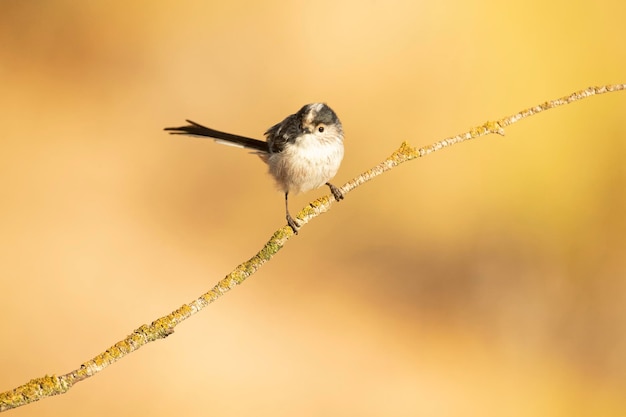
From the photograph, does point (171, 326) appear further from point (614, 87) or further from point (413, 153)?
point (614, 87)

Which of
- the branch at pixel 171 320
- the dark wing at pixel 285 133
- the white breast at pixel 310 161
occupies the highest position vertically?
the dark wing at pixel 285 133

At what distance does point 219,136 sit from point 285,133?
0.42 meters

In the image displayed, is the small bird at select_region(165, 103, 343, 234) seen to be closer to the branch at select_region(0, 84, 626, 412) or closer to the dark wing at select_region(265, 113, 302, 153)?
the dark wing at select_region(265, 113, 302, 153)

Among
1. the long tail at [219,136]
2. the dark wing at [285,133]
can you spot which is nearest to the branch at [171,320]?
the long tail at [219,136]

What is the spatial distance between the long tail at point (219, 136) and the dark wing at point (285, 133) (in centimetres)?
5

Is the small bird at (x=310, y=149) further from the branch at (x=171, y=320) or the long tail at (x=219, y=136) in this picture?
the branch at (x=171, y=320)

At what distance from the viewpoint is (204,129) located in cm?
233

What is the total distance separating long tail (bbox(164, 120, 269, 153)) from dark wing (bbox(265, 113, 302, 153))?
5 centimetres

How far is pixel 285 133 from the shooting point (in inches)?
110

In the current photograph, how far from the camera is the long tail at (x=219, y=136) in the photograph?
2.27m

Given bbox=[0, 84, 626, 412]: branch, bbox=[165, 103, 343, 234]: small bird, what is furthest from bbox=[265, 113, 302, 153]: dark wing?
bbox=[0, 84, 626, 412]: branch

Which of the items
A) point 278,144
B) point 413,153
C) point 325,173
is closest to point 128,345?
point 413,153

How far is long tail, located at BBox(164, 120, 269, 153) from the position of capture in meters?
2.27

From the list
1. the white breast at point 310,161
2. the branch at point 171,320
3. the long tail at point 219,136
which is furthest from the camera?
the white breast at point 310,161
